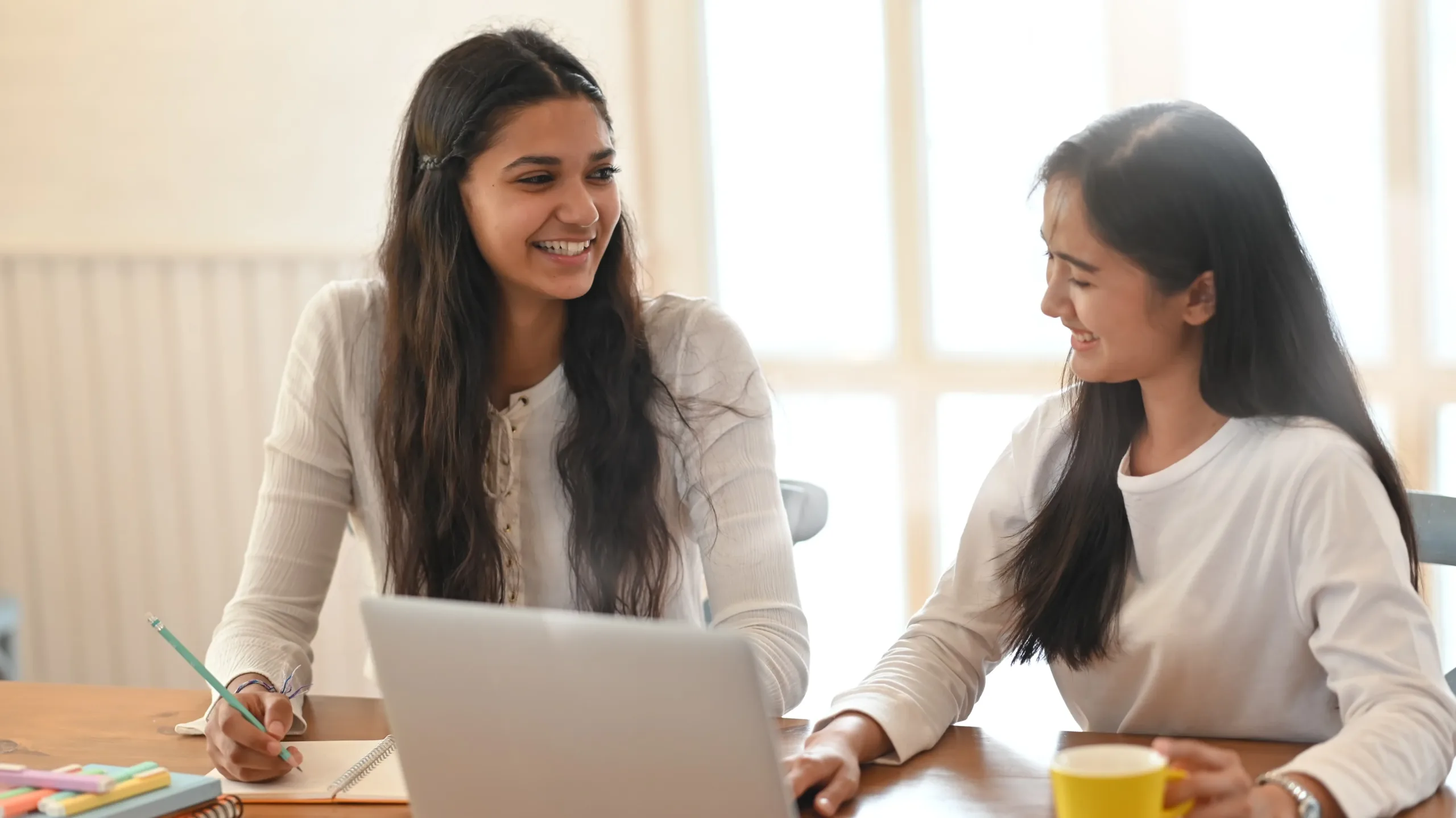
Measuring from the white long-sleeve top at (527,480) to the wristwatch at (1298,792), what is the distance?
59cm

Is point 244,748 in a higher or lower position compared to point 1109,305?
lower

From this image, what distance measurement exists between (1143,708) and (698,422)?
0.57 metres

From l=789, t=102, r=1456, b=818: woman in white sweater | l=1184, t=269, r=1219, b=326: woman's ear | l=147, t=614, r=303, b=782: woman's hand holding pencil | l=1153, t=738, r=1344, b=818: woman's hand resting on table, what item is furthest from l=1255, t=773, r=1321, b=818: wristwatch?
l=147, t=614, r=303, b=782: woman's hand holding pencil

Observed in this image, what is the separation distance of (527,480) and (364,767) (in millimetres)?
498

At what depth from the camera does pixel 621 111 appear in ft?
8.63

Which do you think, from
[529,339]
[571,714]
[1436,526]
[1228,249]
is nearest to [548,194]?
[529,339]

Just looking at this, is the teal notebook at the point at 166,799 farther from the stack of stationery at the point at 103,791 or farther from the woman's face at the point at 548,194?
the woman's face at the point at 548,194

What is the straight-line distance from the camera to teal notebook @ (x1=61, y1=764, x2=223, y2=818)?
1.11m

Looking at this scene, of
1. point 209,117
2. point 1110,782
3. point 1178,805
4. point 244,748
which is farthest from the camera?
point 209,117

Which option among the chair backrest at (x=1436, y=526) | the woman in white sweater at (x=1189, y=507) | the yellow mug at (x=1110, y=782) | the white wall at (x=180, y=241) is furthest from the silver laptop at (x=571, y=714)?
the white wall at (x=180, y=241)

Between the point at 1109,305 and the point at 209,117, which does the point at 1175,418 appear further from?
the point at 209,117

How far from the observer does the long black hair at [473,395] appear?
1603 millimetres

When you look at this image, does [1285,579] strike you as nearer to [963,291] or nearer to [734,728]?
[734,728]

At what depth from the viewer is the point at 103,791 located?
3.67ft
